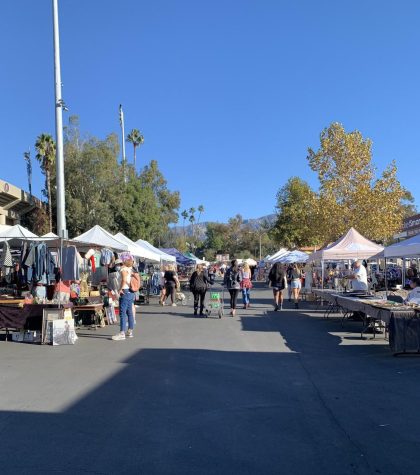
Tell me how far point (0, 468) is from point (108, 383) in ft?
10.2

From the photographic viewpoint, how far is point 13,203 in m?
34.0

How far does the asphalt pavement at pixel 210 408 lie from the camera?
4.55 m

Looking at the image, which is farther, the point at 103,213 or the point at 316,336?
the point at 103,213

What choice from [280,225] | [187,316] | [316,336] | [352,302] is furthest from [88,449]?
[280,225]

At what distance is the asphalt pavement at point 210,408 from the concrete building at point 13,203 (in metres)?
22.7

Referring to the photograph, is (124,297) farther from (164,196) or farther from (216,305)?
(164,196)

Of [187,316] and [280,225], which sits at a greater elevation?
[280,225]

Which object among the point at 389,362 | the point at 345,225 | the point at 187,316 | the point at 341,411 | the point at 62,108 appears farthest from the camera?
the point at 345,225

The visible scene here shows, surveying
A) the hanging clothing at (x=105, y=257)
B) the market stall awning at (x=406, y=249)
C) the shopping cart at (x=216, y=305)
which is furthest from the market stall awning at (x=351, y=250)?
the hanging clothing at (x=105, y=257)

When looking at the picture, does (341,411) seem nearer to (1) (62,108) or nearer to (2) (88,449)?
(2) (88,449)

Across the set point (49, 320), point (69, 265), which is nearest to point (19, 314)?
point (49, 320)

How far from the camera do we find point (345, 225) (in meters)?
33.2

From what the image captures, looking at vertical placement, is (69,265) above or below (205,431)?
above

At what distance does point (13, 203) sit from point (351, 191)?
72.8 feet
